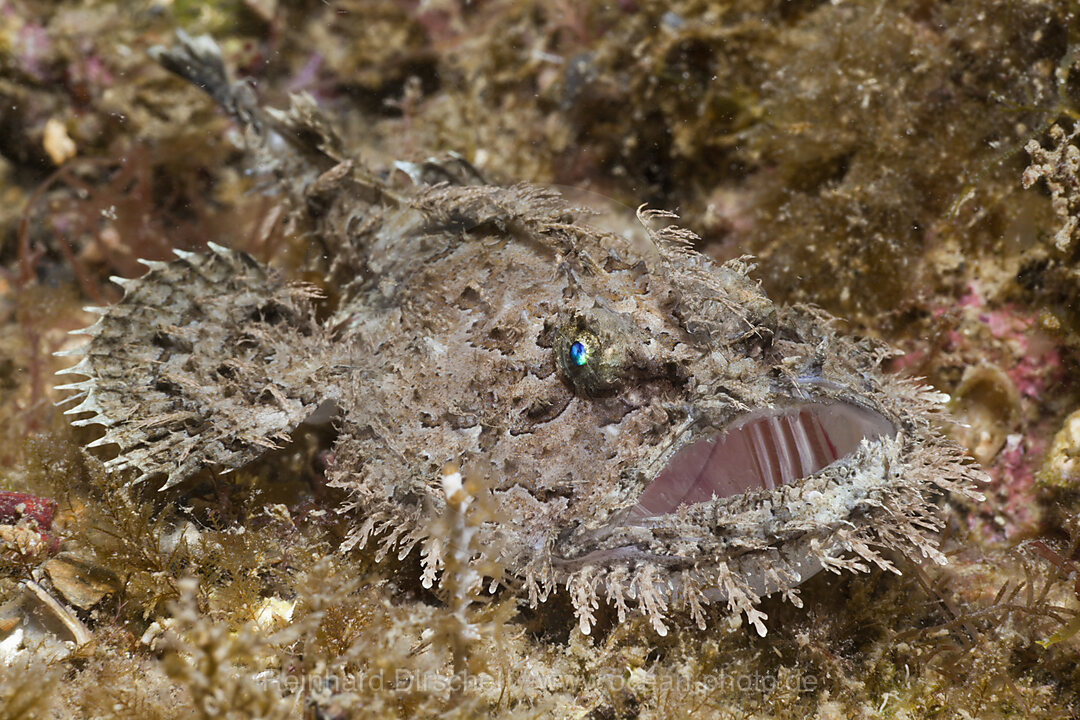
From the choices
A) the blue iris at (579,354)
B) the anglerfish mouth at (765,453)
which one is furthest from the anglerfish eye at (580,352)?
the anglerfish mouth at (765,453)

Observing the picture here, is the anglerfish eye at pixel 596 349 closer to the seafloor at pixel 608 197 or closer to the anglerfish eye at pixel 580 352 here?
the anglerfish eye at pixel 580 352

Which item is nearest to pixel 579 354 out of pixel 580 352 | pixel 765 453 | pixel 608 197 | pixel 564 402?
pixel 580 352

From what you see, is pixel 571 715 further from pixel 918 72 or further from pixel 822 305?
pixel 918 72

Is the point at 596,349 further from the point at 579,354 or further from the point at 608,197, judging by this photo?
the point at 608,197

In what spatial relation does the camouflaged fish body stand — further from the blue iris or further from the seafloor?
the seafloor

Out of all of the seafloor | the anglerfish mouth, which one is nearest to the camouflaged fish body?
the anglerfish mouth

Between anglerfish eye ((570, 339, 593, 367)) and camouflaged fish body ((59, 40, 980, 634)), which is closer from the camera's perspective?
camouflaged fish body ((59, 40, 980, 634))

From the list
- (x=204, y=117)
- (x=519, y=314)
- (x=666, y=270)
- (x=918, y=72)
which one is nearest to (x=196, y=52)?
(x=204, y=117)
